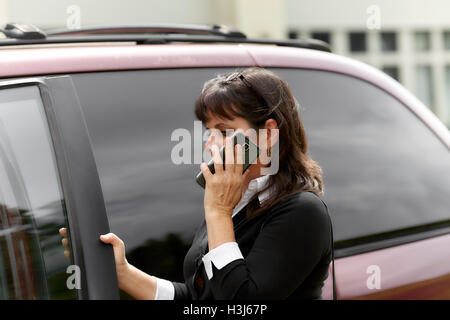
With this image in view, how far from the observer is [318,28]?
14.2 metres

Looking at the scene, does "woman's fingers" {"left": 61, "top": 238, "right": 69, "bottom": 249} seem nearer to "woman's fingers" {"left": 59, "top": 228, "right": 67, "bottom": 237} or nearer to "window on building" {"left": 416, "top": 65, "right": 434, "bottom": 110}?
"woman's fingers" {"left": 59, "top": 228, "right": 67, "bottom": 237}

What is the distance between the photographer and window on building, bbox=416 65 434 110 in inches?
637

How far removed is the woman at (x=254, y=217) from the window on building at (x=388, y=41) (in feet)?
46.6

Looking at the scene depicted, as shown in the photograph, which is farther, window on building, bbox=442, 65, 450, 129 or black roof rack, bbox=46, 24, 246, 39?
window on building, bbox=442, 65, 450, 129

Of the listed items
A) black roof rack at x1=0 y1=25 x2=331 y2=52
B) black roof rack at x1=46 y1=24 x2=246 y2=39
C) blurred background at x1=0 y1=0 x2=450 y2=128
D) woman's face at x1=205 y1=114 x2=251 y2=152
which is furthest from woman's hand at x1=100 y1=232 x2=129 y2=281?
Result: blurred background at x1=0 y1=0 x2=450 y2=128

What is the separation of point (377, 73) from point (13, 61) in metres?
1.37

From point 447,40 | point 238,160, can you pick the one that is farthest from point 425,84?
point 238,160

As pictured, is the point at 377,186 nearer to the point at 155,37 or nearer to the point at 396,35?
the point at 155,37

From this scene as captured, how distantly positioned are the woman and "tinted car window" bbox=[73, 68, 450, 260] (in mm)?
129

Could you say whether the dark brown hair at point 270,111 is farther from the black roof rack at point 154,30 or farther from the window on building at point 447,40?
the window on building at point 447,40

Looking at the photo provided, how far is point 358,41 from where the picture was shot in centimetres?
1491

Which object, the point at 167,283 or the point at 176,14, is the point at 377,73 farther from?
the point at 176,14

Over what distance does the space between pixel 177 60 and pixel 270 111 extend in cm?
50
